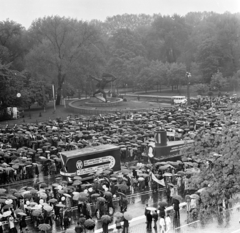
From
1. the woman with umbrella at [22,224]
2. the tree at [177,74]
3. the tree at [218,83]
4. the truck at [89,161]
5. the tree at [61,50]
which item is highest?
the tree at [61,50]

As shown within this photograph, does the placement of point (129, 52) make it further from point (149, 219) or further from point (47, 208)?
point (47, 208)

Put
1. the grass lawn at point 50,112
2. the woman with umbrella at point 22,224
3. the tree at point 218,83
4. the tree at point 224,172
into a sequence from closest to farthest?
the tree at point 224,172, the woman with umbrella at point 22,224, the grass lawn at point 50,112, the tree at point 218,83

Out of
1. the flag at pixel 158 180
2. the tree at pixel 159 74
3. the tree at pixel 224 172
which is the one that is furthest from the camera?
the tree at pixel 159 74

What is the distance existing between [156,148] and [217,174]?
12.1 m

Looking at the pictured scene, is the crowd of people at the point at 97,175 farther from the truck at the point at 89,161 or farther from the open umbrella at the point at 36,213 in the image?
the truck at the point at 89,161

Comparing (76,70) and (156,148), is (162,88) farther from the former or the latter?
(156,148)

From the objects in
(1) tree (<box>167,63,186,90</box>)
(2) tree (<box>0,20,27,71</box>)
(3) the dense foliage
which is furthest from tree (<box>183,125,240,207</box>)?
(1) tree (<box>167,63,186,90</box>)

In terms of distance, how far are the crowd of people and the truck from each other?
90cm

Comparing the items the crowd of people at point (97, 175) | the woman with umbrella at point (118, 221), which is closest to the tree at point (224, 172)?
the crowd of people at point (97, 175)

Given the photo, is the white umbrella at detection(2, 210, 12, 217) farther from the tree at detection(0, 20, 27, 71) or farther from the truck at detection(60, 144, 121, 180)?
the tree at detection(0, 20, 27, 71)

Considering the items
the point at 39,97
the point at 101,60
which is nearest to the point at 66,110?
the point at 39,97

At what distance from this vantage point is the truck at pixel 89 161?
20516 millimetres

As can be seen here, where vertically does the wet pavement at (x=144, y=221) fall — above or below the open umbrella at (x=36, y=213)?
below

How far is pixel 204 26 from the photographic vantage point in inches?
3398
